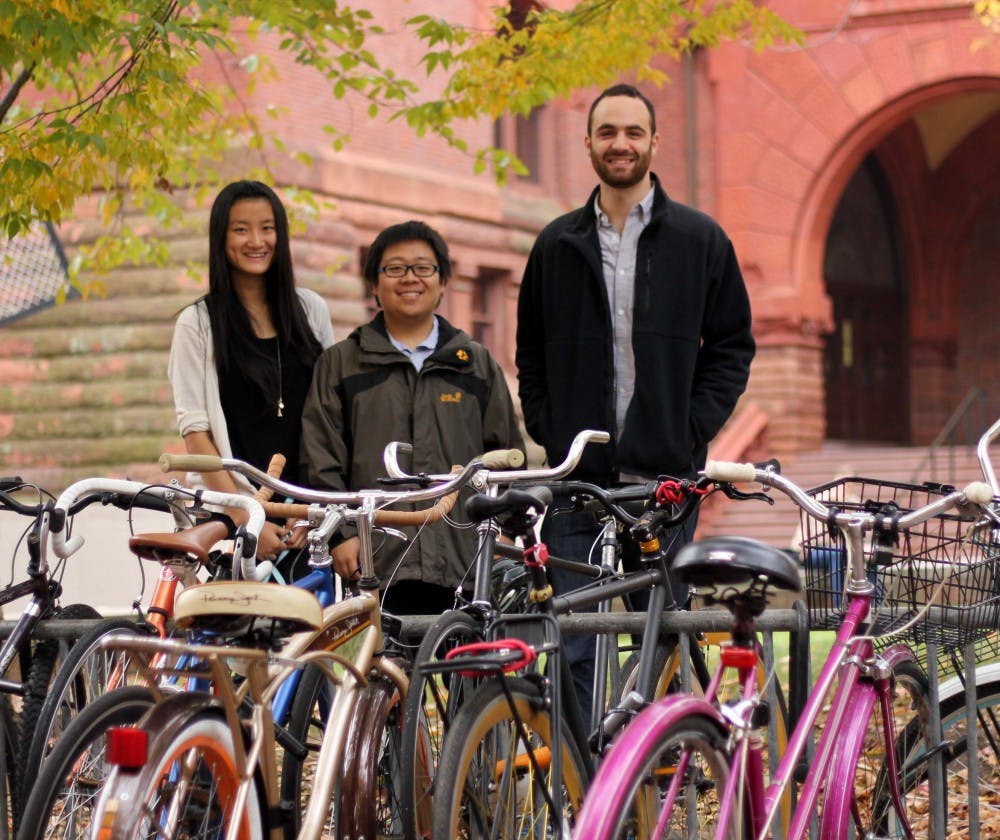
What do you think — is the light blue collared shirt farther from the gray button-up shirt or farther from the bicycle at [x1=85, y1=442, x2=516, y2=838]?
the bicycle at [x1=85, y1=442, x2=516, y2=838]

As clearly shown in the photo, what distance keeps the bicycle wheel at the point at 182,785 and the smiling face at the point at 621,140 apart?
2.54m

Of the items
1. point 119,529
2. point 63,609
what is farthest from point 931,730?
point 119,529

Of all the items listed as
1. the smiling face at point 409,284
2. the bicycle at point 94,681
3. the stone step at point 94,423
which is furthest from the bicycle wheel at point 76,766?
the stone step at point 94,423

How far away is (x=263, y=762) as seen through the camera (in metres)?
3.79

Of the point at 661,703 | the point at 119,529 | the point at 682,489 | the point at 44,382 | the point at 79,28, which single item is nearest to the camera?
the point at 661,703

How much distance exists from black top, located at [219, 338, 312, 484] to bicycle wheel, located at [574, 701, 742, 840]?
2.22m

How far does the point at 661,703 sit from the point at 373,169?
52.9 feet

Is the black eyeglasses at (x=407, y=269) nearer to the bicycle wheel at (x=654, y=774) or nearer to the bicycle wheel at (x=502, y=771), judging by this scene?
the bicycle wheel at (x=502, y=771)

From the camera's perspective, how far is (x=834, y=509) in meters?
4.22

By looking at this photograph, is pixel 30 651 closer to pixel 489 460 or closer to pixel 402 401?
pixel 402 401

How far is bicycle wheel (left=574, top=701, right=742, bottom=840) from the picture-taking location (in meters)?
3.24

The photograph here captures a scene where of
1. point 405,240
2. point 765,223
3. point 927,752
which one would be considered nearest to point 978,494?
point 927,752

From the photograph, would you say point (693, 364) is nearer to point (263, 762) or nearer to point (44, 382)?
point (263, 762)

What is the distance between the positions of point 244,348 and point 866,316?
25.6m
